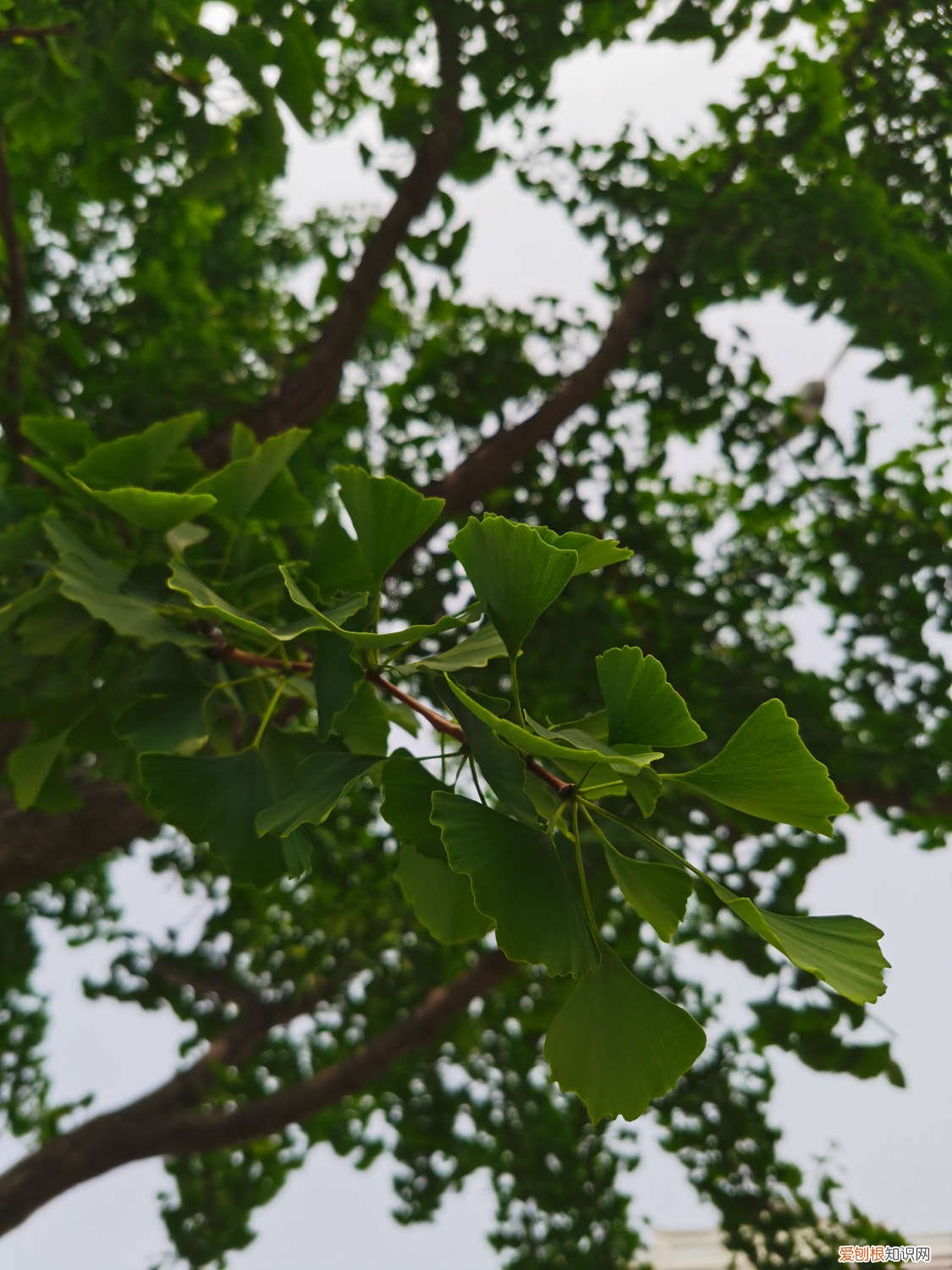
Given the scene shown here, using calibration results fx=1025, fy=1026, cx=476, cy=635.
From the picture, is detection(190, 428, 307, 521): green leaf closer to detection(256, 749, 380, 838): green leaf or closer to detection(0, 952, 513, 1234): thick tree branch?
detection(256, 749, 380, 838): green leaf

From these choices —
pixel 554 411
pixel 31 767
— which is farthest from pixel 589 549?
pixel 554 411

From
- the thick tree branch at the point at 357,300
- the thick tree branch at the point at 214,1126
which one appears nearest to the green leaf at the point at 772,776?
the thick tree branch at the point at 357,300

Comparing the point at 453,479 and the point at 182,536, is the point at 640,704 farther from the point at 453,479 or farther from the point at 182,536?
the point at 453,479

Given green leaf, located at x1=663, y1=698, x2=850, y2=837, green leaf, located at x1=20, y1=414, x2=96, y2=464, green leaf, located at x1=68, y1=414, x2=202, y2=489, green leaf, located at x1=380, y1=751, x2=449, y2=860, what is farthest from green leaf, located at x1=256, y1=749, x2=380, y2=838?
green leaf, located at x1=20, y1=414, x2=96, y2=464

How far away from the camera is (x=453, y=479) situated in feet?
9.95

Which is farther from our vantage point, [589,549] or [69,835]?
[69,835]

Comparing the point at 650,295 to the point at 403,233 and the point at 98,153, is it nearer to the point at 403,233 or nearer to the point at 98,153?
the point at 403,233

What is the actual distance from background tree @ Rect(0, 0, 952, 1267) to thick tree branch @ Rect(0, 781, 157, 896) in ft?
0.03

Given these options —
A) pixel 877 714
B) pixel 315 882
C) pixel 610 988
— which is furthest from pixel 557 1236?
pixel 610 988

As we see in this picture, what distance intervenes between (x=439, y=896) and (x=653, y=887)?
235 millimetres

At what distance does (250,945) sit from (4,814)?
255 centimetres

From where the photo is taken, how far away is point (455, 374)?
3443 mm

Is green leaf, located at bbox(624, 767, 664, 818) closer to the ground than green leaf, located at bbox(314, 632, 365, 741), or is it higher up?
closer to the ground

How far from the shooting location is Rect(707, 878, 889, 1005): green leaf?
61 cm
